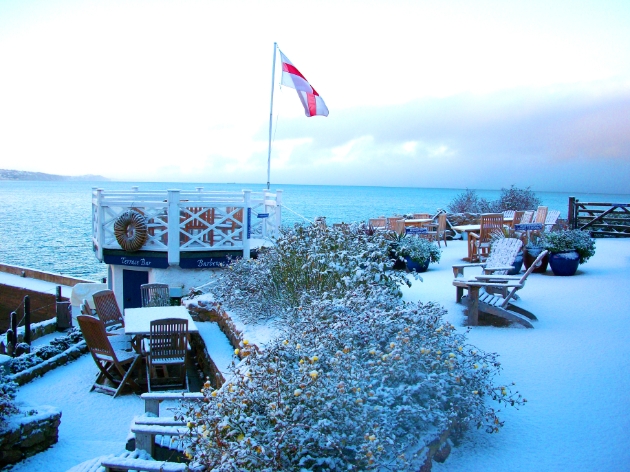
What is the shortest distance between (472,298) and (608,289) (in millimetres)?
3447

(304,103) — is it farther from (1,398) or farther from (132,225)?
(1,398)

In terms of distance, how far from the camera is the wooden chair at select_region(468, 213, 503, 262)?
12000 mm

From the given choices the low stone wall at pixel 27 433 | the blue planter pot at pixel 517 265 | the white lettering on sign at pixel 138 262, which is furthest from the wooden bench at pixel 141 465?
the white lettering on sign at pixel 138 262

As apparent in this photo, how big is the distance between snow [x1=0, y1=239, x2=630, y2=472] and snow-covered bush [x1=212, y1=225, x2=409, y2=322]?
671 mm

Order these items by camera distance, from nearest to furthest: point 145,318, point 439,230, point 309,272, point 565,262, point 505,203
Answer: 1. point 309,272
2. point 145,318
3. point 565,262
4. point 439,230
5. point 505,203

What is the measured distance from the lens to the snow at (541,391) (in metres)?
3.80

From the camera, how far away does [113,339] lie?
8031 millimetres

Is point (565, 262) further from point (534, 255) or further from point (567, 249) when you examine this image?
point (534, 255)

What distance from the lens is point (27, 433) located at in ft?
16.8

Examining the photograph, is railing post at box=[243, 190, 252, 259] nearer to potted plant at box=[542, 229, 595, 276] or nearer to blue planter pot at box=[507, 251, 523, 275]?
blue planter pot at box=[507, 251, 523, 275]

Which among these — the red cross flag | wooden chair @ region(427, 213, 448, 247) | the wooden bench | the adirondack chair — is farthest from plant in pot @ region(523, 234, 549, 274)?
the wooden bench

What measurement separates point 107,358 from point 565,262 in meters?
7.72

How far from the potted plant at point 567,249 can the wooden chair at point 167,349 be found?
6.78 m

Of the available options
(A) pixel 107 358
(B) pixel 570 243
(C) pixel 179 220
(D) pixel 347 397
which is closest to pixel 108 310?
(A) pixel 107 358
